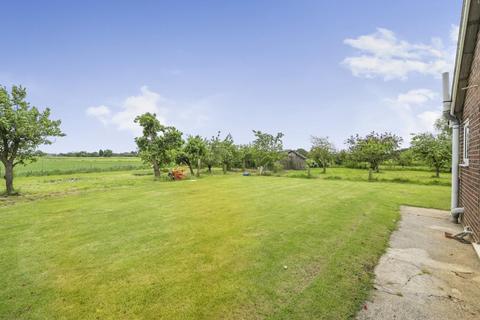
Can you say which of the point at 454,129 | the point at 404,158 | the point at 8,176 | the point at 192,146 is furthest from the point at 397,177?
the point at 8,176

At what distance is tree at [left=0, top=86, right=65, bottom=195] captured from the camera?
1137 centimetres

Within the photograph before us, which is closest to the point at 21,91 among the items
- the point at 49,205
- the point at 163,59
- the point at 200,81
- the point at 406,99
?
the point at 49,205

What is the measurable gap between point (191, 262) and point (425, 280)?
3693 mm

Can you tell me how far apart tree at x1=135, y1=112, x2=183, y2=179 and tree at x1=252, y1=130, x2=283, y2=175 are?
8991 millimetres

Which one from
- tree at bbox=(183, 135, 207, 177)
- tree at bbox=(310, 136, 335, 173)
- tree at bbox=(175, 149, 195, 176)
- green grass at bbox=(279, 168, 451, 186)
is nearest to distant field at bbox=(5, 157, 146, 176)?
tree at bbox=(175, 149, 195, 176)

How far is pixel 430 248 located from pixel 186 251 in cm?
505

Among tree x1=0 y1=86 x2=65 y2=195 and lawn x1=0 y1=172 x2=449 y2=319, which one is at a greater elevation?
tree x1=0 y1=86 x2=65 y2=195

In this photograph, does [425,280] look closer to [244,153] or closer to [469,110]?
[469,110]

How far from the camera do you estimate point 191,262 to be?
4.03 meters

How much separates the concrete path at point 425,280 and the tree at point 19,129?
51.0 feet

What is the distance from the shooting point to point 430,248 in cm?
478

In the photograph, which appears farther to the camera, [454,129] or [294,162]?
[294,162]

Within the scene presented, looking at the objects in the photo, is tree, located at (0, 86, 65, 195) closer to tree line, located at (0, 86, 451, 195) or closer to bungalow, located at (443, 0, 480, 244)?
tree line, located at (0, 86, 451, 195)

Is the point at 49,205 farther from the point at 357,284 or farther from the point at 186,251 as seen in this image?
the point at 357,284
